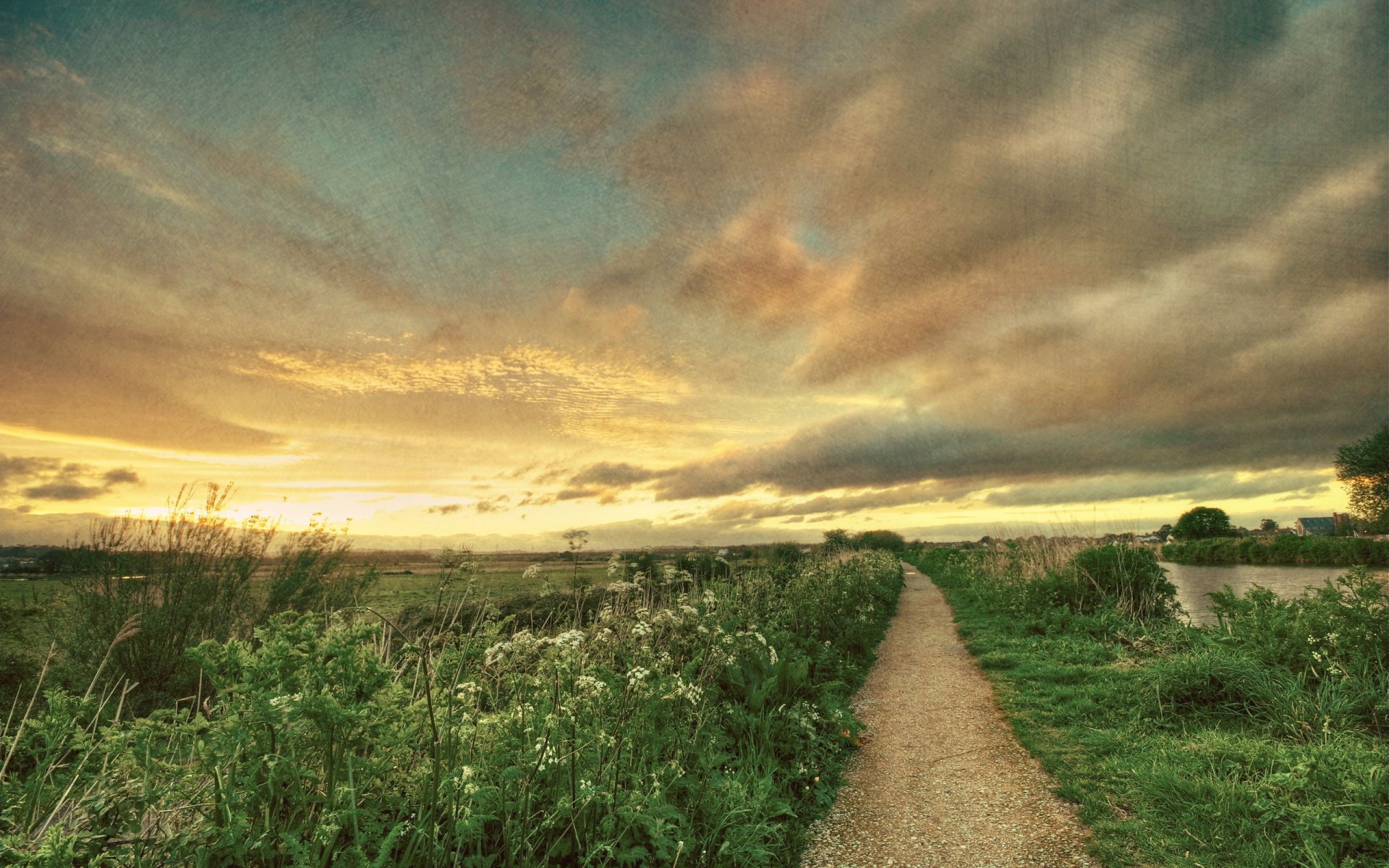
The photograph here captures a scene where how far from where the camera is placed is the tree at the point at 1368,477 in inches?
1847

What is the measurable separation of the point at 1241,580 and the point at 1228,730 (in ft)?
101

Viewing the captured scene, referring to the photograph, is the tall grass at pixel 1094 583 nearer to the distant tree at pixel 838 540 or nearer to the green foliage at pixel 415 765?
the green foliage at pixel 415 765

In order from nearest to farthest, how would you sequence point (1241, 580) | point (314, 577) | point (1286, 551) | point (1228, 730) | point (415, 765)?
point (415, 765) < point (1228, 730) < point (314, 577) < point (1241, 580) < point (1286, 551)

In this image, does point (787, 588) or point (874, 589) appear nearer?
point (787, 588)

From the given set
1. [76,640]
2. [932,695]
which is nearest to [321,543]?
[76,640]

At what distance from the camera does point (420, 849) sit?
2836mm

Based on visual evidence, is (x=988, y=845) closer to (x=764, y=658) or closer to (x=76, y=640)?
(x=764, y=658)

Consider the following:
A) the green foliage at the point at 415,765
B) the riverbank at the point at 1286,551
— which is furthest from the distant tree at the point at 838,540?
the green foliage at the point at 415,765

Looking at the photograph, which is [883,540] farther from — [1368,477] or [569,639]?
[569,639]

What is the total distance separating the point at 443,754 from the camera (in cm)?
323

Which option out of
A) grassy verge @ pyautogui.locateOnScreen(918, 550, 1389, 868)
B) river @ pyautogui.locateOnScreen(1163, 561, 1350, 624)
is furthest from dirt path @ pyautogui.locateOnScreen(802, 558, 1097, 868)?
river @ pyautogui.locateOnScreen(1163, 561, 1350, 624)

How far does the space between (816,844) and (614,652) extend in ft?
6.64

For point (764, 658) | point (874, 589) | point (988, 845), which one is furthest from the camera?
point (874, 589)

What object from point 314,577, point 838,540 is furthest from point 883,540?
point 314,577
